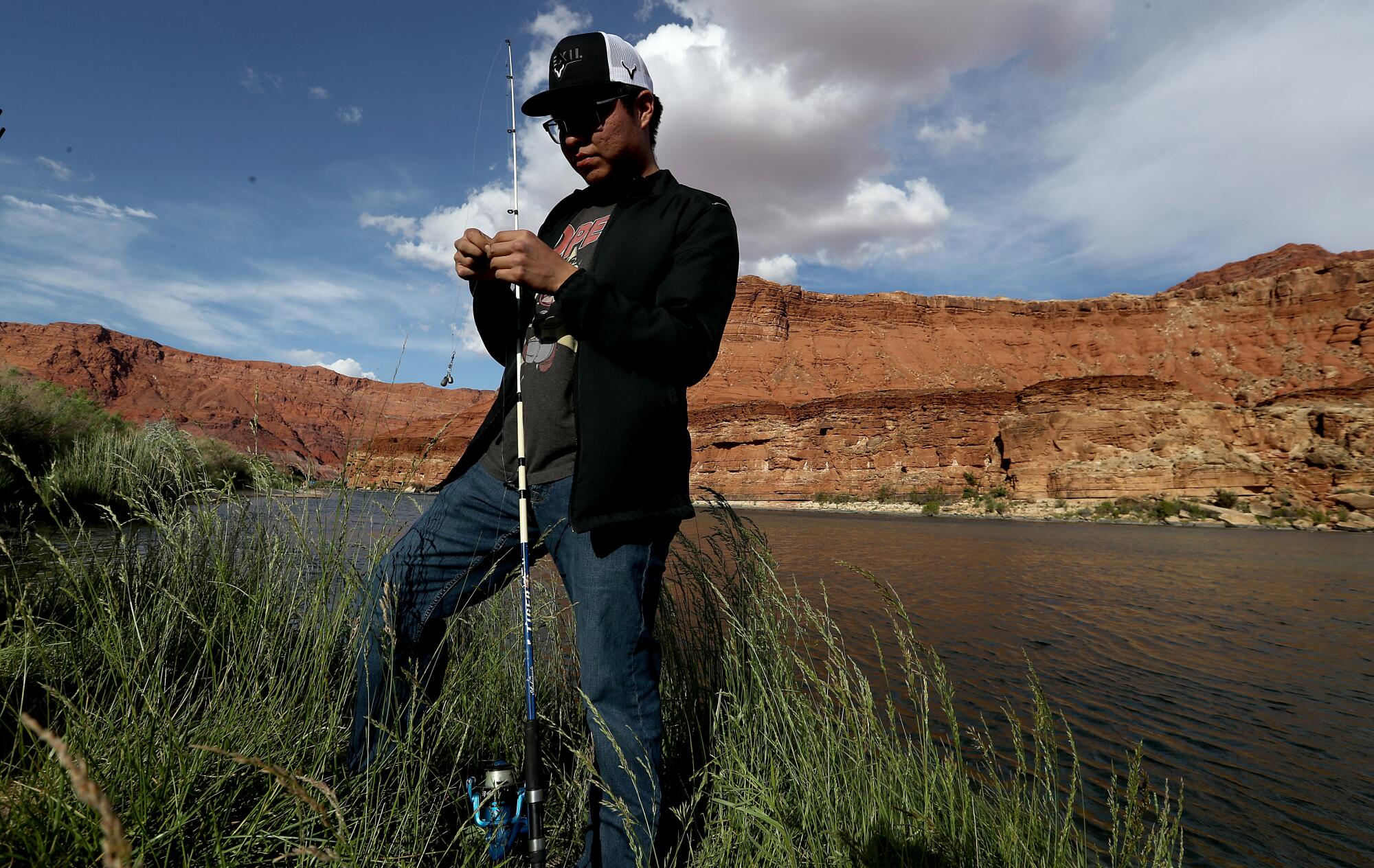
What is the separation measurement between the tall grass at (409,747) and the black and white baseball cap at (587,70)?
1309 millimetres

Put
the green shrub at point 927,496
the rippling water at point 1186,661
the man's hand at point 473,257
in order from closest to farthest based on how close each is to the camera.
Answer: the man's hand at point 473,257, the rippling water at point 1186,661, the green shrub at point 927,496

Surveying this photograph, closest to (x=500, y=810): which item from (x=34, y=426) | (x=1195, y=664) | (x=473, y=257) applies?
(x=473, y=257)

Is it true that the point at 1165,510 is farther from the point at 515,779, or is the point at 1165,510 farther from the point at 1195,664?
the point at 515,779

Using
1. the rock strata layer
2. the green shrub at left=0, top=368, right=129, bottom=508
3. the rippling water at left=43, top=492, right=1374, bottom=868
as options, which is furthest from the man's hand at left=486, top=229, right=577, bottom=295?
the rock strata layer

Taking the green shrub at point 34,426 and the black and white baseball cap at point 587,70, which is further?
the green shrub at point 34,426

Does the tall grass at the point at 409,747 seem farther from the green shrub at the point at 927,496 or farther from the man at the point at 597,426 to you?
the green shrub at the point at 927,496

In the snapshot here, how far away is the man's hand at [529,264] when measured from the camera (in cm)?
124

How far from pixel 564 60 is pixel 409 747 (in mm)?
1564

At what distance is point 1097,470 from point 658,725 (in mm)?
35897

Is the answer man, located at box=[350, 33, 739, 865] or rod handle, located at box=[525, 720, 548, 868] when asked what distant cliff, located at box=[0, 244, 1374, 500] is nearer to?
man, located at box=[350, 33, 739, 865]

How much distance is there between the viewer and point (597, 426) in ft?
4.25

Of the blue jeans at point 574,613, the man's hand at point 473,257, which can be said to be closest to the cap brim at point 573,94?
the man's hand at point 473,257

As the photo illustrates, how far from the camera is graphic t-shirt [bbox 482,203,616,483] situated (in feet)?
4.73

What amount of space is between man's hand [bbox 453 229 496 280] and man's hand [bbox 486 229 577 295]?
0.37 ft
